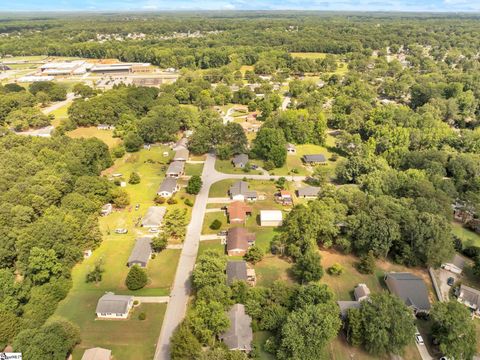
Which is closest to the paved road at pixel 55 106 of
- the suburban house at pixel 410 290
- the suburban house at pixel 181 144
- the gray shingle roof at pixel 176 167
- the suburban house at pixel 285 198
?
the suburban house at pixel 181 144

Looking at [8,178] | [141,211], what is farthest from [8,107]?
[141,211]

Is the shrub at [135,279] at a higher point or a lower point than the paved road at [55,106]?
lower

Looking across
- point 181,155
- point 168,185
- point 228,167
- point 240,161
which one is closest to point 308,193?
point 240,161

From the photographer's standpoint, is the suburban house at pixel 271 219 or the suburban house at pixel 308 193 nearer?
the suburban house at pixel 271 219

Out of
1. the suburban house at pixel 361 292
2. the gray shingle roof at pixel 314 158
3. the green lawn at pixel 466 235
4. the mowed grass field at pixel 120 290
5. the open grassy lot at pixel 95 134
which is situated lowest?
the green lawn at pixel 466 235

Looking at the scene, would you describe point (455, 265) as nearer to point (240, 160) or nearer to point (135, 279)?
point (135, 279)

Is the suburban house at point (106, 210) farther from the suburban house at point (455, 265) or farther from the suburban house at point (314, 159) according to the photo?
the suburban house at point (455, 265)
